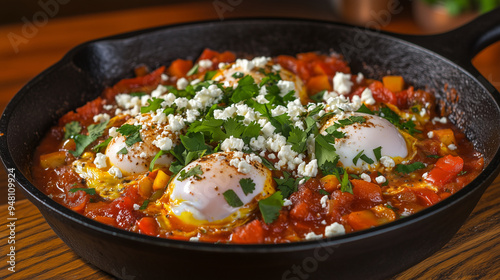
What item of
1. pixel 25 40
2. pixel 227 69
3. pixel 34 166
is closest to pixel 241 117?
pixel 227 69

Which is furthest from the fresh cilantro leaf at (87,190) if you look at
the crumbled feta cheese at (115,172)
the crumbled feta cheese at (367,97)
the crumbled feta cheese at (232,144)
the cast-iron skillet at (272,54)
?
the crumbled feta cheese at (367,97)

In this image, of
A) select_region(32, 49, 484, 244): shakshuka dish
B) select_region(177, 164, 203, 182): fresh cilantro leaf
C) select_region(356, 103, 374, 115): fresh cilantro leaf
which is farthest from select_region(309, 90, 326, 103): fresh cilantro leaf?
select_region(177, 164, 203, 182): fresh cilantro leaf

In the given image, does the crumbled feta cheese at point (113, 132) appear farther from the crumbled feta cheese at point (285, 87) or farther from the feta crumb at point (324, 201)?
the feta crumb at point (324, 201)

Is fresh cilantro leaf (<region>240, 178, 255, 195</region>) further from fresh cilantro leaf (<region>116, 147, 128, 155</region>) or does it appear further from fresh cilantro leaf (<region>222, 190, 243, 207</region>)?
fresh cilantro leaf (<region>116, 147, 128, 155</region>)

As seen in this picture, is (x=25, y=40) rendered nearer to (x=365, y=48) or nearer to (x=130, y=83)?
(x=130, y=83)

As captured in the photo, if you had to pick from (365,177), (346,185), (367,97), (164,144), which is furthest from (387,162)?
(164,144)

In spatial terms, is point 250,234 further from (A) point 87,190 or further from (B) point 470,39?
(B) point 470,39
